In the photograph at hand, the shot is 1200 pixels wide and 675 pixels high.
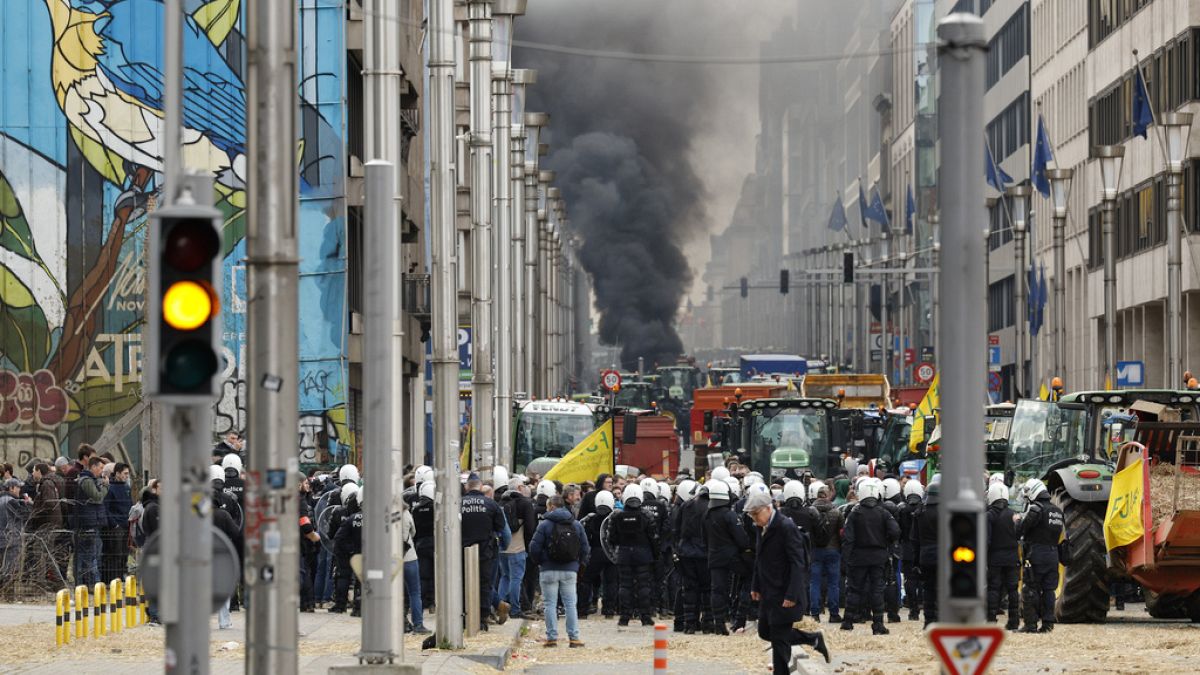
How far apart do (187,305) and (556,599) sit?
A: 1582cm

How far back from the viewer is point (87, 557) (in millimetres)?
30125

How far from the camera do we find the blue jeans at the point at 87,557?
2986cm

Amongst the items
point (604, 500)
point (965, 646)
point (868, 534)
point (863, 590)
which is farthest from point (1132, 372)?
point (965, 646)

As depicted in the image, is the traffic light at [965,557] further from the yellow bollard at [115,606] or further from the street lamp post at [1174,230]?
the street lamp post at [1174,230]

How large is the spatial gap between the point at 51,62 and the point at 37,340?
19.2ft

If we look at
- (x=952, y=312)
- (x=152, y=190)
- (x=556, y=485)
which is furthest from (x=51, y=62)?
(x=952, y=312)

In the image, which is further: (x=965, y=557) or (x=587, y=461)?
(x=587, y=461)

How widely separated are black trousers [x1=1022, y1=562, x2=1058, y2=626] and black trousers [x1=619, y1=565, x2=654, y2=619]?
17.1 feet

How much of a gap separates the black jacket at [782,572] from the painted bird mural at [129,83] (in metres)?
30.9

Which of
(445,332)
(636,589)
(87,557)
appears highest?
Answer: (445,332)

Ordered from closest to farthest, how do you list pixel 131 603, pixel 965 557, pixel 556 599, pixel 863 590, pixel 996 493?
pixel 965 557, pixel 996 493, pixel 556 599, pixel 131 603, pixel 863 590

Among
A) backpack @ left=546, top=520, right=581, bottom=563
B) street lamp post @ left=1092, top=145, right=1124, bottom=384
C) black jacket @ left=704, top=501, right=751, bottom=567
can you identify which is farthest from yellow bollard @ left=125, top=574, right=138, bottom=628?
street lamp post @ left=1092, top=145, right=1124, bottom=384

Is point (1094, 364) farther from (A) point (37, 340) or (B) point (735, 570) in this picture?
(B) point (735, 570)

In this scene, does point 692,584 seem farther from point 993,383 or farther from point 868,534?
point 993,383
